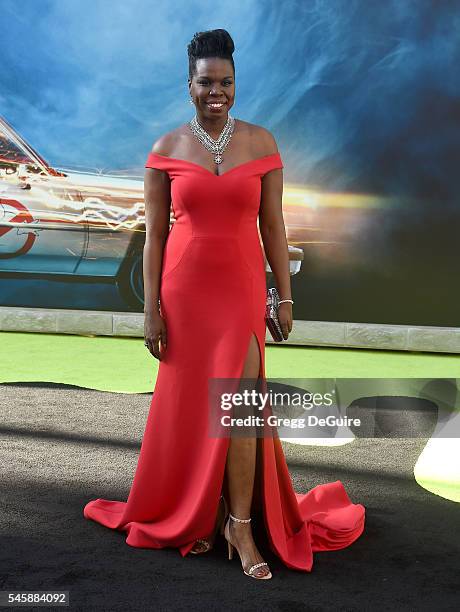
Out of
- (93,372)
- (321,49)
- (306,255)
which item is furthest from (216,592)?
(321,49)

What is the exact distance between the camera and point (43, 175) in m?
8.69

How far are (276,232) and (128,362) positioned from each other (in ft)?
14.0

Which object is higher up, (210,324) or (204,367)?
(210,324)

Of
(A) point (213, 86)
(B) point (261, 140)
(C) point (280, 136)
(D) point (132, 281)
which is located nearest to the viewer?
(A) point (213, 86)

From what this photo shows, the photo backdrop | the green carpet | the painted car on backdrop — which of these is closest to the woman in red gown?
the green carpet

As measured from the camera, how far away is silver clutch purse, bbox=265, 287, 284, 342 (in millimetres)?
3271

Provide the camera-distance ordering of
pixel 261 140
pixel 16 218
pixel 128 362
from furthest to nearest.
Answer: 1. pixel 16 218
2. pixel 128 362
3. pixel 261 140

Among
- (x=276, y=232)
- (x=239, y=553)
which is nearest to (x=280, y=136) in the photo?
(x=276, y=232)

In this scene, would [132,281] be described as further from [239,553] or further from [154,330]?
[239,553]

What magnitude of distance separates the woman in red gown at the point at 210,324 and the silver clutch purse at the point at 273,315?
23 millimetres

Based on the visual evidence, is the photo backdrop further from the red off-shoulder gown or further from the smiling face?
the smiling face

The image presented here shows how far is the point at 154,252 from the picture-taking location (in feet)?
10.8

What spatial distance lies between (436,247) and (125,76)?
10.6 ft

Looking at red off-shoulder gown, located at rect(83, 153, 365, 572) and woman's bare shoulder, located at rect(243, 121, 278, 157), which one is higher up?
woman's bare shoulder, located at rect(243, 121, 278, 157)
